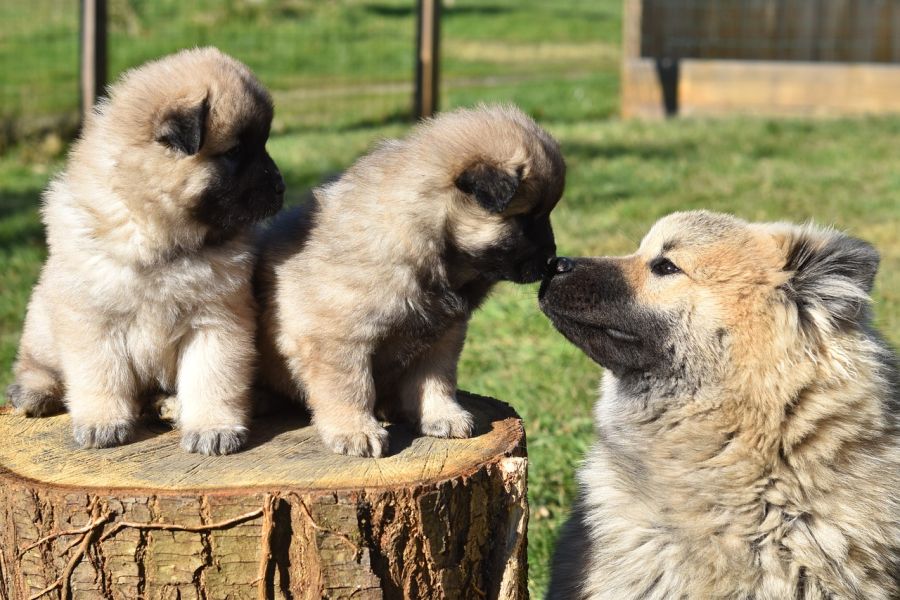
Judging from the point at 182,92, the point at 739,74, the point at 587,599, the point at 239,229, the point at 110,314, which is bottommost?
the point at 587,599

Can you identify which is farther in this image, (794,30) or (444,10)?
(444,10)

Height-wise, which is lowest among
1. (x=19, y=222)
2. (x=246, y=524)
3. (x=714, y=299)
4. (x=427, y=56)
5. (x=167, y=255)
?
(x=246, y=524)

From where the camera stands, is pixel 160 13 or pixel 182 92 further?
pixel 160 13

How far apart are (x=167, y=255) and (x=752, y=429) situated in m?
1.68

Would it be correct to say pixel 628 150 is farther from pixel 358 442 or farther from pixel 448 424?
pixel 358 442

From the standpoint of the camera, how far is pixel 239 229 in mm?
3021

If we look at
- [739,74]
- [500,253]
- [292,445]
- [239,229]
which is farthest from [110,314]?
[739,74]

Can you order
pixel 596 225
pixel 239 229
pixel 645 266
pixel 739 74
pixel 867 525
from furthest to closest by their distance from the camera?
pixel 739 74, pixel 596 225, pixel 645 266, pixel 239 229, pixel 867 525

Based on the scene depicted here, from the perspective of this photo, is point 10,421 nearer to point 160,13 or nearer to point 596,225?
point 596,225

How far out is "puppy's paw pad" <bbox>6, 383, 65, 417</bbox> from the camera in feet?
10.5

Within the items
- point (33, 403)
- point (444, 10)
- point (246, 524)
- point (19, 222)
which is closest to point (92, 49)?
point (19, 222)

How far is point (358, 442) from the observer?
2.83 metres

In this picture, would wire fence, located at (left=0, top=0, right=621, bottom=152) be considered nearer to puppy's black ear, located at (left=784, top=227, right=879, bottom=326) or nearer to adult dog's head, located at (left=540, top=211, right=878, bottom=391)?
adult dog's head, located at (left=540, top=211, right=878, bottom=391)

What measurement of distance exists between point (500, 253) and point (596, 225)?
481cm
